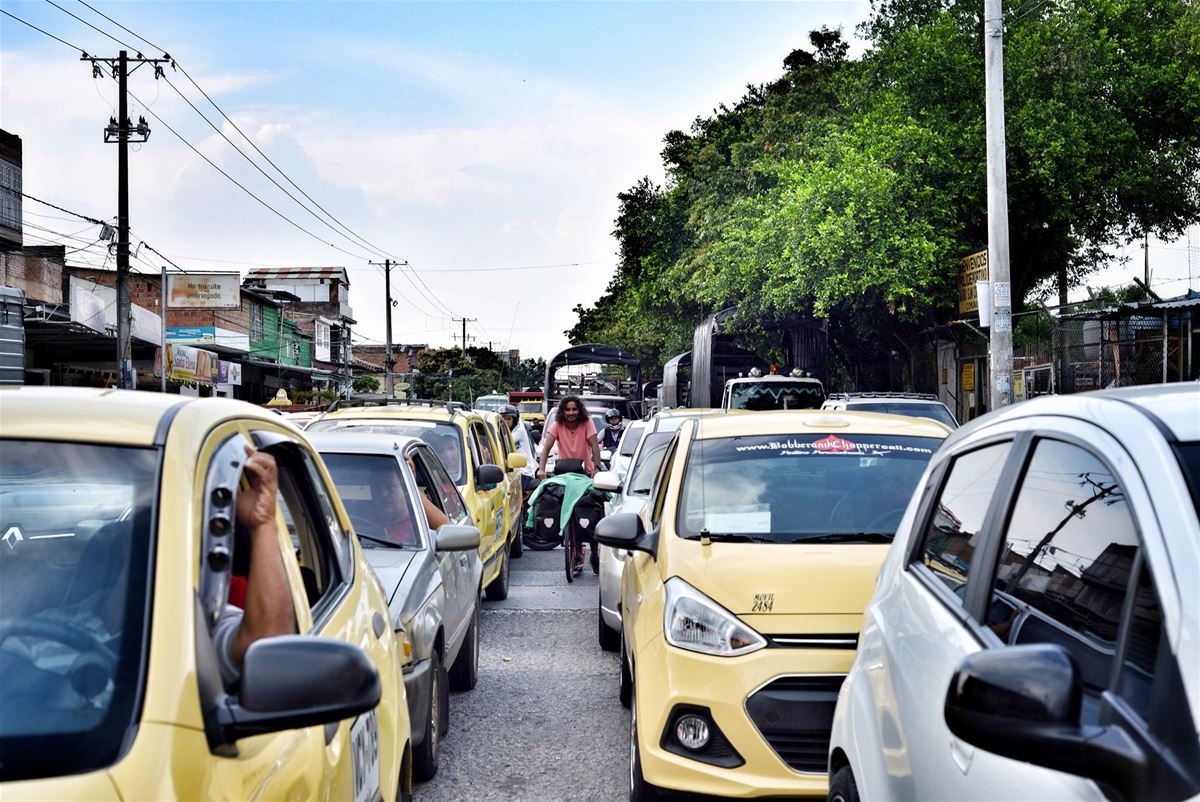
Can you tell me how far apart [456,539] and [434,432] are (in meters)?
5.21

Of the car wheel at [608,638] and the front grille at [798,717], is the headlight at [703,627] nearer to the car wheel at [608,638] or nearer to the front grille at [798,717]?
the front grille at [798,717]

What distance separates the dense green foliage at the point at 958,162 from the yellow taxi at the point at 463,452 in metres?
16.6

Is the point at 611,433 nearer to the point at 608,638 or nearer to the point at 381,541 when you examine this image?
the point at 608,638

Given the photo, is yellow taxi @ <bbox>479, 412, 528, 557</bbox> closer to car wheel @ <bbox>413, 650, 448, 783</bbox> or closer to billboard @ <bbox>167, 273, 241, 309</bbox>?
car wheel @ <bbox>413, 650, 448, 783</bbox>

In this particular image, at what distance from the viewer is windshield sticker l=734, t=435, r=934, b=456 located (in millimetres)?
6270

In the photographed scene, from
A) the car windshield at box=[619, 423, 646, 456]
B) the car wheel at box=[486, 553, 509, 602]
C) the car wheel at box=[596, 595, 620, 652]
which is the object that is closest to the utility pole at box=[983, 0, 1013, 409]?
the car windshield at box=[619, 423, 646, 456]

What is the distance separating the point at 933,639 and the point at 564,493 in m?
9.93

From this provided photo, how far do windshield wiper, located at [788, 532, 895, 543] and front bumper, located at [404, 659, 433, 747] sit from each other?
1757mm

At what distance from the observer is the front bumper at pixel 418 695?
546cm

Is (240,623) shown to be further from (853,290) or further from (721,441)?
(853,290)

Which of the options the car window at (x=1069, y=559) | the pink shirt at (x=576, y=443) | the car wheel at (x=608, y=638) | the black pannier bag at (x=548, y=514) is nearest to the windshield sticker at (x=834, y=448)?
the car wheel at (x=608, y=638)

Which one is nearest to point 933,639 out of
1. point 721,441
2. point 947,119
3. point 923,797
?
point 923,797

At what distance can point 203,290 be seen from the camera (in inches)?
1847

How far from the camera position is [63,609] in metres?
2.44
